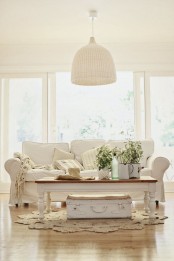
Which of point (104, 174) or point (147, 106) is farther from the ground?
point (147, 106)

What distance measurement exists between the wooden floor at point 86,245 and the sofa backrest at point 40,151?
2380mm

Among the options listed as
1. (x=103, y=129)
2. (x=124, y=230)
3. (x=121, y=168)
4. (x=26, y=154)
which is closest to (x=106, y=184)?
(x=121, y=168)

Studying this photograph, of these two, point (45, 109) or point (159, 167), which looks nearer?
point (159, 167)

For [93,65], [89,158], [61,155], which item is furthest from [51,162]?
[93,65]

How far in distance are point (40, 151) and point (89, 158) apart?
813 mm

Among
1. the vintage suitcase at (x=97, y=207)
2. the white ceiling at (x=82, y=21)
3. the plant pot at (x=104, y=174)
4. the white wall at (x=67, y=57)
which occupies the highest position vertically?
the white ceiling at (x=82, y=21)

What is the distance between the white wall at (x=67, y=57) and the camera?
778 cm

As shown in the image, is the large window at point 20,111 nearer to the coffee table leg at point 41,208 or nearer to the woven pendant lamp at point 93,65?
the woven pendant lamp at point 93,65

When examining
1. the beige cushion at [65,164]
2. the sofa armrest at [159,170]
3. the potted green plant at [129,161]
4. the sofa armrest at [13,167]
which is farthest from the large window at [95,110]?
the potted green plant at [129,161]

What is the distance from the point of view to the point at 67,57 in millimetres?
7809

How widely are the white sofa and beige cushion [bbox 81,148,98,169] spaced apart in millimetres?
162

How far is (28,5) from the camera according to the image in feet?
18.7

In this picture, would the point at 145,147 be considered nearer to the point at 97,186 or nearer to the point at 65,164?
the point at 65,164

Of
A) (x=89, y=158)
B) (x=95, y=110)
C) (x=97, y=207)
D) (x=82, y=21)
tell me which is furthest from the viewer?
(x=95, y=110)
